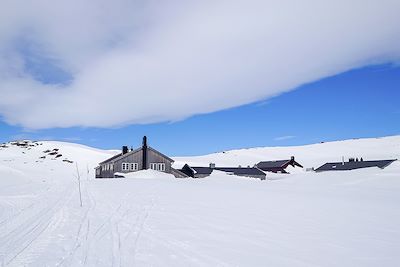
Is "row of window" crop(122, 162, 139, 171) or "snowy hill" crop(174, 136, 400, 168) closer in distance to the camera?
"row of window" crop(122, 162, 139, 171)

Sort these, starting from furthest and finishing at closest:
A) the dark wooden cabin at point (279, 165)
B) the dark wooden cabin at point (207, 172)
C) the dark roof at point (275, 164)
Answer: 1. the dark roof at point (275, 164)
2. the dark wooden cabin at point (279, 165)
3. the dark wooden cabin at point (207, 172)

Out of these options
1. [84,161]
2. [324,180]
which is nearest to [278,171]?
[84,161]

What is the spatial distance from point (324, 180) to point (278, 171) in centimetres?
5483

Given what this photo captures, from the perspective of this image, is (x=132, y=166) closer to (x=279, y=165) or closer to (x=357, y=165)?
(x=357, y=165)

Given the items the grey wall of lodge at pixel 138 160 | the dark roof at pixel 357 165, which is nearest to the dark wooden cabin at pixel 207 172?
the grey wall of lodge at pixel 138 160

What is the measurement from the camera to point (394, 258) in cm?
904

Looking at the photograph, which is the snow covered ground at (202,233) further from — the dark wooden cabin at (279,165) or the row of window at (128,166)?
the dark wooden cabin at (279,165)

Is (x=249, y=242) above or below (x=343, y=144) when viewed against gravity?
below

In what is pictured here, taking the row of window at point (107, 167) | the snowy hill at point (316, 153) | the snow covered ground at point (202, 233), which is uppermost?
the snowy hill at point (316, 153)

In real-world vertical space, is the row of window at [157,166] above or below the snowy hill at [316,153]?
below

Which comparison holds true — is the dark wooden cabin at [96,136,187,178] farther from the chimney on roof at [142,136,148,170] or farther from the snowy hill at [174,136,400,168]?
the snowy hill at [174,136,400,168]

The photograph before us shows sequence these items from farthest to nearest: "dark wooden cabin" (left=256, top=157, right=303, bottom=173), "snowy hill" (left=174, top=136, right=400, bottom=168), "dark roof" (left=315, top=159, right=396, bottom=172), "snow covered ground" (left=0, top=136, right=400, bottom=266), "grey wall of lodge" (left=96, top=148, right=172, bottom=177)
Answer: "snowy hill" (left=174, top=136, right=400, bottom=168), "dark wooden cabin" (left=256, top=157, right=303, bottom=173), "dark roof" (left=315, top=159, right=396, bottom=172), "grey wall of lodge" (left=96, top=148, right=172, bottom=177), "snow covered ground" (left=0, top=136, right=400, bottom=266)

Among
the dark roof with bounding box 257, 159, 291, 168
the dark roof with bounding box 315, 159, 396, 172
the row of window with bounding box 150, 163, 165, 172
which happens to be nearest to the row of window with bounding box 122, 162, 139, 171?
the row of window with bounding box 150, 163, 165, 172

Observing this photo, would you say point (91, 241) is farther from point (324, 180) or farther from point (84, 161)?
A: point (84, 161)
